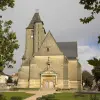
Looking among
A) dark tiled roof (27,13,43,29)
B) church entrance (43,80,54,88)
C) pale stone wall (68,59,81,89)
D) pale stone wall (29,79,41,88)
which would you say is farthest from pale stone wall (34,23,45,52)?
church entrance (43,80,54,88)

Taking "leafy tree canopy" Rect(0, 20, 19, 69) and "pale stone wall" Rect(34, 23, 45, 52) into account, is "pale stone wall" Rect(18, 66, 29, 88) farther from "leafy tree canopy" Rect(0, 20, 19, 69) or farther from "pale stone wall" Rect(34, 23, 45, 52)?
"leafy tree canopy" Rect(0, 20, 19, 69)

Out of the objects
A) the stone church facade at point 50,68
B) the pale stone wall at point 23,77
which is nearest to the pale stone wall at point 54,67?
the stone church facade at point 50,68

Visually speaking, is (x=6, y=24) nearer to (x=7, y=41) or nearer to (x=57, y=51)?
(x=7, y=41)

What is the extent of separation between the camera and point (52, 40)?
57562 millimetres

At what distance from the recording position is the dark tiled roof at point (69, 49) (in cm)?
5894

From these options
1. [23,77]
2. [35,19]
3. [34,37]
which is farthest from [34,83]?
[35,19]

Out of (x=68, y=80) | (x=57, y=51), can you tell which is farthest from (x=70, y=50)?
(x=68, y=80)

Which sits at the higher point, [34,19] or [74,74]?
[34,19]

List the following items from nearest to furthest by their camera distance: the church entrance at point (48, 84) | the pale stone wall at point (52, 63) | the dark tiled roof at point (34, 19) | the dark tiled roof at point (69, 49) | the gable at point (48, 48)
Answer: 1. the church entrance at point (48, 84)
2. the pale stone wall at point (52, 63)
3. the gable at point (48, 48)
4. the dark tiled roof at point (69, 49)
5. the dark tiled roof at point (34, 19)

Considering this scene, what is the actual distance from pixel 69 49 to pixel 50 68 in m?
7.98

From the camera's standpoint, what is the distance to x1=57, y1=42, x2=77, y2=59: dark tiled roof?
58.9 meters

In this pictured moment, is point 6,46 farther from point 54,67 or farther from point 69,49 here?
point 69,49

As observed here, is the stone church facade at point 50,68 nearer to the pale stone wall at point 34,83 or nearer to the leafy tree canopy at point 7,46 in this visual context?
the pale stone wall at point 34,83

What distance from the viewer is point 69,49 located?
2368 inches
